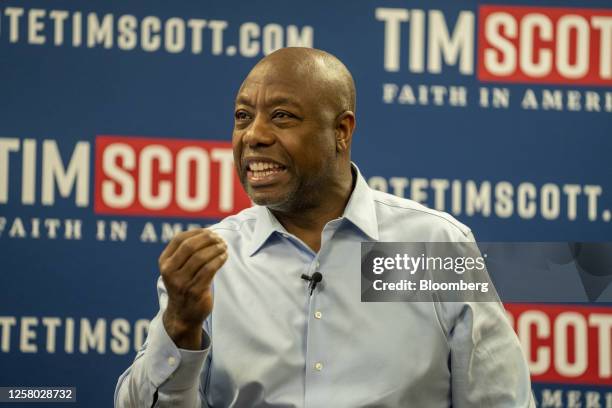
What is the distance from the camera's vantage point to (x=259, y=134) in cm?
181

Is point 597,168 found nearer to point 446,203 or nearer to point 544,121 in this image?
point 544,121

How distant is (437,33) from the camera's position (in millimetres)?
2768

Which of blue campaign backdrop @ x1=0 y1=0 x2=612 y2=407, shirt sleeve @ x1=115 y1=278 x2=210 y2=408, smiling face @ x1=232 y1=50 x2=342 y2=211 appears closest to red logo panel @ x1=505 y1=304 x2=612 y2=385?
blue campaign backdrop @ x1=0 y1=0 x2=612 y2=407

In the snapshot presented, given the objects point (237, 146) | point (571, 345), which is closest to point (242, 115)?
point (237, 146)

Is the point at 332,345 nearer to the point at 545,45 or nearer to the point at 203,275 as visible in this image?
the point at 203,275

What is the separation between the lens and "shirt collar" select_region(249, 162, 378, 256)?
188cm

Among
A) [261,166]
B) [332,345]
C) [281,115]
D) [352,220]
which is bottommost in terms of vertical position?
[332,345]

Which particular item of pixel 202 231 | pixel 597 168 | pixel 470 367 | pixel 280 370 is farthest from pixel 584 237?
pixel 202 231

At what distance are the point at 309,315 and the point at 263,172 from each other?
0.99ft

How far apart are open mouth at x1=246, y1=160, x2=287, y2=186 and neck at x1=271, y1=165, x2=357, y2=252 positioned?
0.12 meters

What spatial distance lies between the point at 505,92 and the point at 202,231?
150 cm

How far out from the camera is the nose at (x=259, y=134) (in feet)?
5.94

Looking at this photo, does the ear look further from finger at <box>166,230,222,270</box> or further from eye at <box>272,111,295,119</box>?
finger at <box>166,230,222,270</box>

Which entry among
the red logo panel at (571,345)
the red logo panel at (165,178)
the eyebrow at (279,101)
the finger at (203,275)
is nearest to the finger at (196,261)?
the finger at (203,275)
